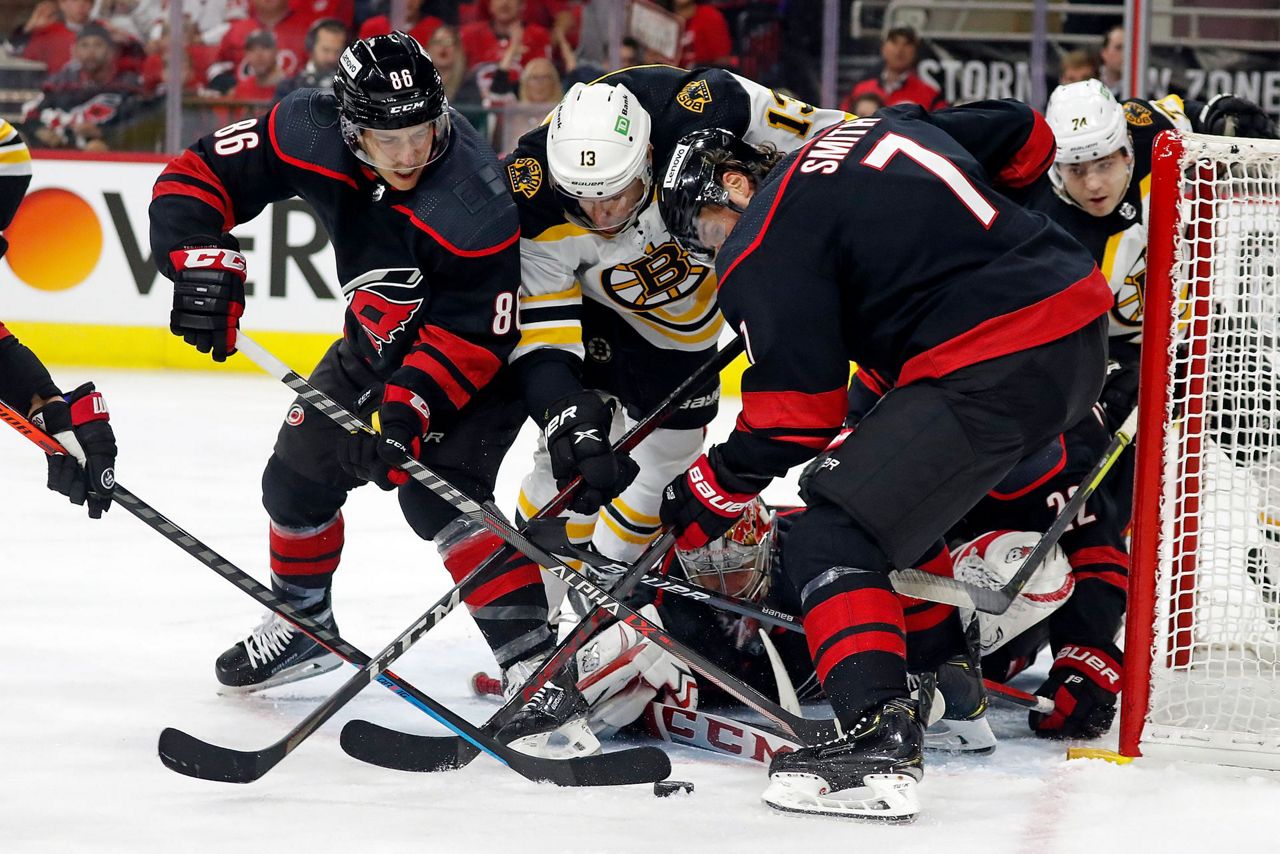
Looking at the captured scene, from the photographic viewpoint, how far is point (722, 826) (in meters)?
2.13

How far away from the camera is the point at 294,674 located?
2.81 meters

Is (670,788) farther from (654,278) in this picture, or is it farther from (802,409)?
(654,278)

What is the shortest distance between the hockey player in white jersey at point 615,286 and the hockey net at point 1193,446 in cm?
76

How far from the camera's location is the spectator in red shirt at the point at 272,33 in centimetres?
632

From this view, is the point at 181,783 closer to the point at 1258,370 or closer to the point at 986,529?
the point at 986,529

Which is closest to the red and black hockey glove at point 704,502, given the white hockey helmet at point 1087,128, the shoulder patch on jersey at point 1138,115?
the white hockey helmet at point 1087,128

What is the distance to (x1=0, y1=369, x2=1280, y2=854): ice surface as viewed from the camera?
2.06m

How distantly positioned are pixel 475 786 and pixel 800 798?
18.4 inches

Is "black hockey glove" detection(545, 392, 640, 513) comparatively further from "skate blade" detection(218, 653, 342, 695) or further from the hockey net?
the hockey net

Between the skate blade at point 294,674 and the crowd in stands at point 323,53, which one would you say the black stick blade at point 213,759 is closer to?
the skate blade at point 294,674

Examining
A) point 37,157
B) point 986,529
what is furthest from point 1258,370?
point 37,157

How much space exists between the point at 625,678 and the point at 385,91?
0.97m

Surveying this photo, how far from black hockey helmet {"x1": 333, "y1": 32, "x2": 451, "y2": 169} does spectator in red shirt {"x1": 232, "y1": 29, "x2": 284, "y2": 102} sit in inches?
159

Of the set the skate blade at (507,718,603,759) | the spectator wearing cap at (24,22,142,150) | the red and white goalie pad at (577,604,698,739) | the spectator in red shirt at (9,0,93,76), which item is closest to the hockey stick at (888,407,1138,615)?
the red and white goalie pad at (577,604,698,739)
